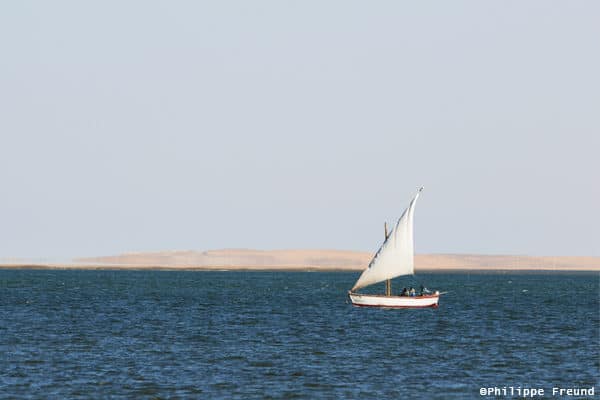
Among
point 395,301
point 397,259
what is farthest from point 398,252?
point 395,301

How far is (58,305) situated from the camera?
386 ft

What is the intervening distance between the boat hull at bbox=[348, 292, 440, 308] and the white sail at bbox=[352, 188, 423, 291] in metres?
2.90

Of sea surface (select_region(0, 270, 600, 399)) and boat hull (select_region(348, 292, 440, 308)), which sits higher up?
boat hull (select_region(348, 292, 440, 308))

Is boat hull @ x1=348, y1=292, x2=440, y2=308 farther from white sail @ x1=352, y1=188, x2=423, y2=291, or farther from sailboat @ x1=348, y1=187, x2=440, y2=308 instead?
white sail @ x1=352, y1=188, x2=423, y2=291

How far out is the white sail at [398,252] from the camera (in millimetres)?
106188

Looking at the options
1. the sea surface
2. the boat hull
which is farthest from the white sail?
the sea surface

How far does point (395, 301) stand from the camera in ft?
361

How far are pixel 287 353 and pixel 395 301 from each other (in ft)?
150

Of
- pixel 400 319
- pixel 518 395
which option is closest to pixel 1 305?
pixel 400 319

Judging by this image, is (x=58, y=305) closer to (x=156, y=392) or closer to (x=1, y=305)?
(x=1, y=305)

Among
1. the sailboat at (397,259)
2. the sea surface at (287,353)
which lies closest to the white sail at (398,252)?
the sailboat at (397,259)

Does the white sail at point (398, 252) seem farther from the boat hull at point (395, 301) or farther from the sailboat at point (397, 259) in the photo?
the boat hull at point (395, 301)

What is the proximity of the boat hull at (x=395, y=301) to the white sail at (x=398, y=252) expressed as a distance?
290 cm

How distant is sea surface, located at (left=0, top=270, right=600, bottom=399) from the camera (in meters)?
50.9
